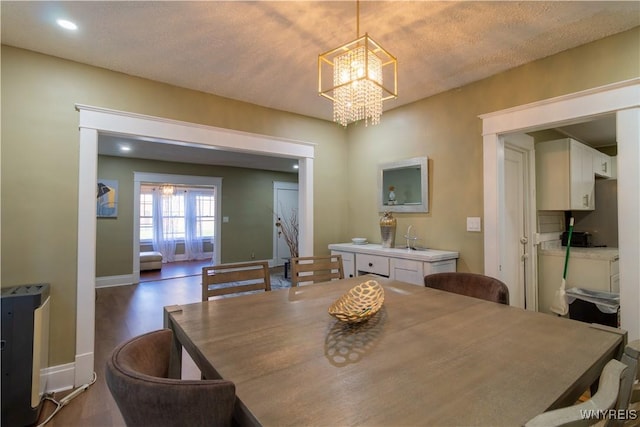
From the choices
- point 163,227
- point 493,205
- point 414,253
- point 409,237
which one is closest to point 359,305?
point 414,253

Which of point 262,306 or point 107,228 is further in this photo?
point 107,228

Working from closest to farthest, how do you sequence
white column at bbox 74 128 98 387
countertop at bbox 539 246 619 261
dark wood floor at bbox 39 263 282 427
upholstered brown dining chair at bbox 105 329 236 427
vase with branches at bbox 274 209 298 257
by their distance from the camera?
upholstered brown dining chair at bbox 105 329 236 427, dark wood floor at bbox 39 263 282 427, white column at bbox 74 128 98 387, countertop at bbox 539 246 619 261, vase with branches at bbox 274 209 298 257

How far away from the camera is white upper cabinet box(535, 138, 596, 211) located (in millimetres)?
3152

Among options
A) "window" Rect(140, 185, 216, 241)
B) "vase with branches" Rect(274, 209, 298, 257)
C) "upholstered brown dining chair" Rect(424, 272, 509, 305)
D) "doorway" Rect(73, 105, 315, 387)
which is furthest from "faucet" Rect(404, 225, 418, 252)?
"window" Rect(140, 185, 216, 241)

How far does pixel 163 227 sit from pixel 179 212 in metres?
0.61

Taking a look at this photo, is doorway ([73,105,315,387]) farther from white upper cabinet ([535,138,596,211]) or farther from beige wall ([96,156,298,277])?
beige wall ([96,156,298,277])

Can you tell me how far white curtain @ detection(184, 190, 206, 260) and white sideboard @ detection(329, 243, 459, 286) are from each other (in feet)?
23.0

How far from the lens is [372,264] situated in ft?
10.1

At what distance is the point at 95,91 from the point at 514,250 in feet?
13.1

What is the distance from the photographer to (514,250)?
10.0 feet

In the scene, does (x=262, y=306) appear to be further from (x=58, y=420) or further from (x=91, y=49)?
(x=91, y=49)

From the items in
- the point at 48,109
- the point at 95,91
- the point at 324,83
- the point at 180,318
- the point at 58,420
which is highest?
the point at 324,83

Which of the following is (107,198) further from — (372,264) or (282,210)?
(372,264)

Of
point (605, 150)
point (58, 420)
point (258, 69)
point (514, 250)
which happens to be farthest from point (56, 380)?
point (605, 150)
